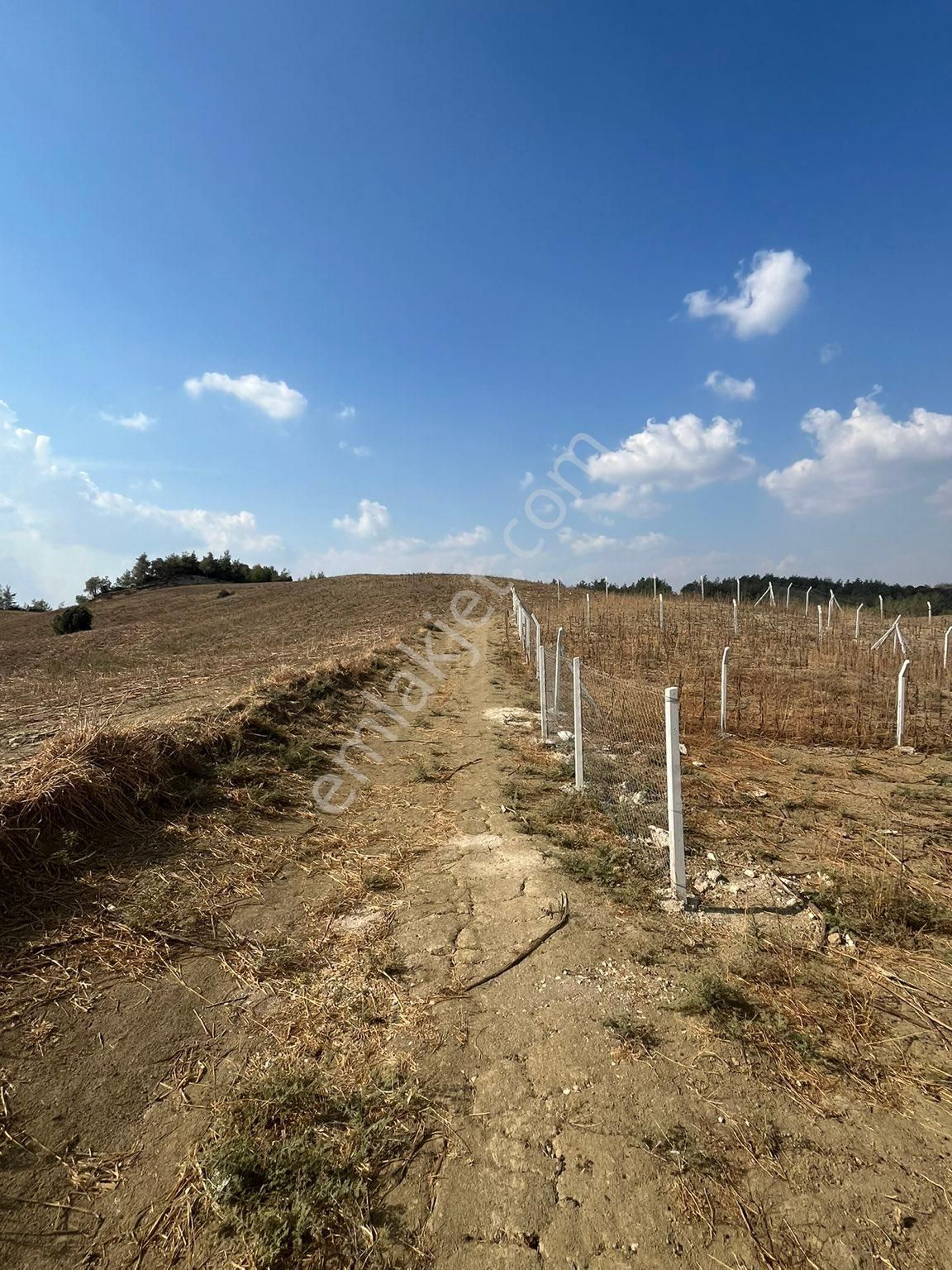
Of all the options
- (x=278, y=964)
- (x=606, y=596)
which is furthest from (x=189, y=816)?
(x=606, y=596)

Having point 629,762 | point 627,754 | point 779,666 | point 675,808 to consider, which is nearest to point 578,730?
point 629,762

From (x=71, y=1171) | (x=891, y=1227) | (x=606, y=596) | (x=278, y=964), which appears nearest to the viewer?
(x=891, y=1227)

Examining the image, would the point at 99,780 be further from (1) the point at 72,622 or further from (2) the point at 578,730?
(1) the point at 72,622

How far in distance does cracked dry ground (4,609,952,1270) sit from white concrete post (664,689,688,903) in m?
0.28

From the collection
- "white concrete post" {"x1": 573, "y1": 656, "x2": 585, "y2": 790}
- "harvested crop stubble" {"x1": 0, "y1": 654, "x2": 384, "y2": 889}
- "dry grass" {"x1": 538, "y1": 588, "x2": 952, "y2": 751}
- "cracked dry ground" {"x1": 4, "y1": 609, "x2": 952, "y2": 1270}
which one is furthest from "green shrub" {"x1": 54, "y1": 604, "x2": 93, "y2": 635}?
"cracked dry ground" {"x1": 4, "y1": 609, "x2": 952, "y2": 1270}

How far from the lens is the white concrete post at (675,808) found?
11.6ft

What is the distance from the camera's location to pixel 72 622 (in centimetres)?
2588

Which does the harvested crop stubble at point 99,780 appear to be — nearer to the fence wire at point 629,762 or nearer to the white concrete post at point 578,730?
the white concrete post at point 578,730

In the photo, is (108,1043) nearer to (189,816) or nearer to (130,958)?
(130,958)

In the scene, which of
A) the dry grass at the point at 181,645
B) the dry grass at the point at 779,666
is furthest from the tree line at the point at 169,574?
the dry grass at the point at 779,666

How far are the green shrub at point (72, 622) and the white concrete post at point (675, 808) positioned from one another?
1126 inches

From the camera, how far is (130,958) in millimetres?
3107

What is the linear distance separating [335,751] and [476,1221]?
5524mm

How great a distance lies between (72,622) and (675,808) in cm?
2970
